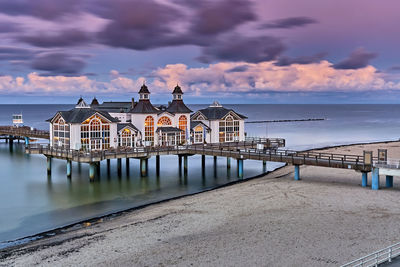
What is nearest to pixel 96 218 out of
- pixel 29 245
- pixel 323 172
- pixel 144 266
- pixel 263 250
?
pixel 29 245

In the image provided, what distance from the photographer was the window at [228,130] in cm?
5200

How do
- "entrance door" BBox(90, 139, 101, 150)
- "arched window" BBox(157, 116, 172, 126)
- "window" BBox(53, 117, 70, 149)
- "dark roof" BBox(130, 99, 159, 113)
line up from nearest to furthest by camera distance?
"window" BBox(53, 117, 70, 149), "entrance door" BBox(90, 139, 101, 150), "dark roof" BBox(130, 99, 159, 113), "arched window" BBox(157, 116, 172, 126)

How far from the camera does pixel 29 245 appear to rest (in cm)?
2209

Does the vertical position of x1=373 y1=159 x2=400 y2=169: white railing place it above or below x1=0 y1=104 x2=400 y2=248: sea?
above

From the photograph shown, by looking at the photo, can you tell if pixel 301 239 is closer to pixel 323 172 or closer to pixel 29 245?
pixel 29 245

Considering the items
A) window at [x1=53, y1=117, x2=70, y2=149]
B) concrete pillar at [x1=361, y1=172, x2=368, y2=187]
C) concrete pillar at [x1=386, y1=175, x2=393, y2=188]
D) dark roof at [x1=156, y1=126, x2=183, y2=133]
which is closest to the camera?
concrete pillar at [x1=386, y1=175, x2=393, y2=188]

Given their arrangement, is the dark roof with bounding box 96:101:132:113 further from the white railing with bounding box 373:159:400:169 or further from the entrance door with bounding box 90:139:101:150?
the white railing with bounding box 373:159:400:169

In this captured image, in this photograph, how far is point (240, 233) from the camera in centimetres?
2127

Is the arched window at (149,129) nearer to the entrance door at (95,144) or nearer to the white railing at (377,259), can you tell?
the entrance door at (95,144)

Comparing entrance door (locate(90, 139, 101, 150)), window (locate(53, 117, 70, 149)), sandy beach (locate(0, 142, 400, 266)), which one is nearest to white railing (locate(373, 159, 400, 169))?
sandy beach (locate(0, 142, 400, 266))

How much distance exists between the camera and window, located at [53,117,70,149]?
4266 centimetres

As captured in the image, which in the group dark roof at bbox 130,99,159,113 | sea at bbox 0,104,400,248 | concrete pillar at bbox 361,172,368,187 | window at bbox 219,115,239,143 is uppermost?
dark roof at bbox 130,99,159,113

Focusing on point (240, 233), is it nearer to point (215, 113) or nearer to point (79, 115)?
point (79, 115)

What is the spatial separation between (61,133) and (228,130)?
19.8 m
